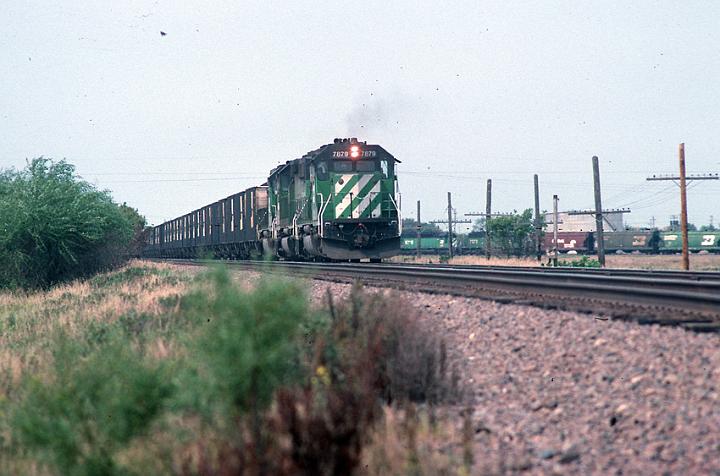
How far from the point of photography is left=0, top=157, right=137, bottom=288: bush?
21.5 metres

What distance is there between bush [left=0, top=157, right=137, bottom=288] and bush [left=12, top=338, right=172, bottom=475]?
17459mm

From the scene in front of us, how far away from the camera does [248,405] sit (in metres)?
4.40

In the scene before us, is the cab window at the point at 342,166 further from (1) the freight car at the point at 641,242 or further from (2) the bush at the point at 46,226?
(1) the freight car at the point at 641,242

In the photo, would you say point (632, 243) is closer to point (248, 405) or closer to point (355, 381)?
point (355, 381)

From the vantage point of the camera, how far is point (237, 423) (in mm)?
4199

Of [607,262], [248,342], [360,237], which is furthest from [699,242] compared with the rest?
[248,342]

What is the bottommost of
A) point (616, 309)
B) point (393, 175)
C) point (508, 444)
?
point (508, 444)

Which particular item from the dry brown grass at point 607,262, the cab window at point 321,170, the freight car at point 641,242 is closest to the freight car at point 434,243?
the freight car at point 641,242

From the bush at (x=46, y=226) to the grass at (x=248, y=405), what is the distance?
54.7ft

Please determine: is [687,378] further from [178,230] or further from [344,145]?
[178,230]

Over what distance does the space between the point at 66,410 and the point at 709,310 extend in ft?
18.1

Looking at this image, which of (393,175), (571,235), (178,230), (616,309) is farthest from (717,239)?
(616,309)

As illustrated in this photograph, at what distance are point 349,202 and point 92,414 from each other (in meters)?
17.0

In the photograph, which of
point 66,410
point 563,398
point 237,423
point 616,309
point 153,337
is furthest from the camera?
point 153,337
